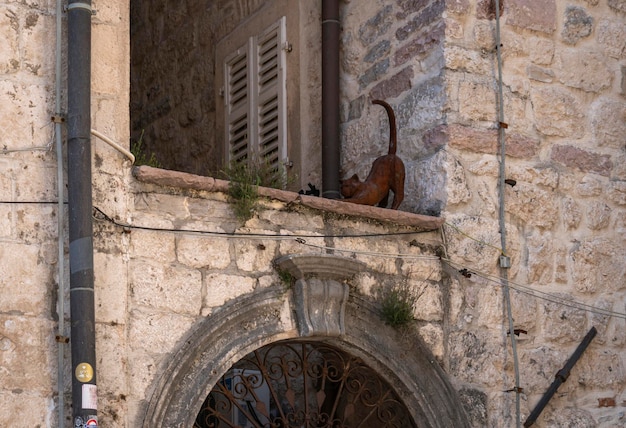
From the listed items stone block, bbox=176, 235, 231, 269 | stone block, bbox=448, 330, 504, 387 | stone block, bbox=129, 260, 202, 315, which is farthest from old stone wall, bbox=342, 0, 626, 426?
stone block, bbox=129, 260, 202, 315

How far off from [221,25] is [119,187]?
3287 millimetres

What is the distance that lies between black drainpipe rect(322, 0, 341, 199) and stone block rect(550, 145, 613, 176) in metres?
1.23

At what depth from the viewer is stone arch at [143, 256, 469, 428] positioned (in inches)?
236

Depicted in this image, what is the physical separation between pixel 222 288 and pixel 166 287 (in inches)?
11.6

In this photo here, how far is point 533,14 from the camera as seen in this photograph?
756cm

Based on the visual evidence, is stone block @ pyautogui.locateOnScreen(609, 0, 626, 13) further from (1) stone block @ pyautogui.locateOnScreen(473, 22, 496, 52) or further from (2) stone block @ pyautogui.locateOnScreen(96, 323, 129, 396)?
(2) stone block @ pyautogui.locateOnScreen(96, 323, 129, 396)

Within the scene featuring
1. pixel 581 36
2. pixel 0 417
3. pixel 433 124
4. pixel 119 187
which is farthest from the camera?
pixel 581 36

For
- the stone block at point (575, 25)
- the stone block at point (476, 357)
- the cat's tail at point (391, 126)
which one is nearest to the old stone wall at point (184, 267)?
the stone block at point (476, 357)

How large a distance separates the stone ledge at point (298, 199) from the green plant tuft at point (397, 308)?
0.38 meters

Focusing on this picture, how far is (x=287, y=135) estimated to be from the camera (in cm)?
810

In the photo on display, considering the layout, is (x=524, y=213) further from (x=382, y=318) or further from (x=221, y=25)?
(x=221, y=25)

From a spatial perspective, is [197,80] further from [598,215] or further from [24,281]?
[24,281]

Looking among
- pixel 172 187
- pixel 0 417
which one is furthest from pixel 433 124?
pixel 0 417

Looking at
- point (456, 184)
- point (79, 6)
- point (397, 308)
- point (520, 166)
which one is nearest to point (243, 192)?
point (397, 308)
